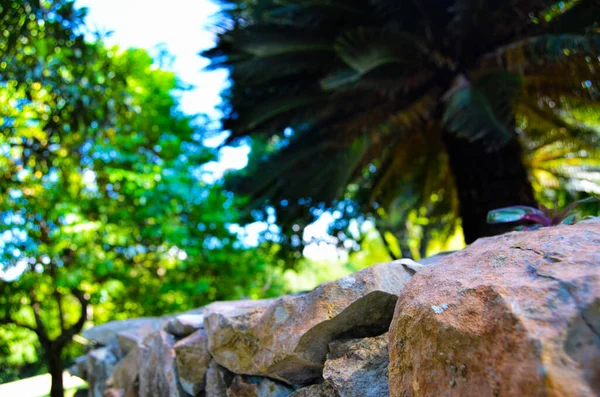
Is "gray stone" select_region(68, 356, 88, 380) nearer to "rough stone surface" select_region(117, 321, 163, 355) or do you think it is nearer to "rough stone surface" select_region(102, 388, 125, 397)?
"rough stone surface" select_region(117, 321, 163, 355)

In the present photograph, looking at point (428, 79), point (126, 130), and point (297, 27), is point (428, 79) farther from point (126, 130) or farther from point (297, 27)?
point (126, 130)

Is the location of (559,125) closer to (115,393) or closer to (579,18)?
(579,18)

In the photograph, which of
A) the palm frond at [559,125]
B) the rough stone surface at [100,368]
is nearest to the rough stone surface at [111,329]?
the rough stone surface at [100,368]

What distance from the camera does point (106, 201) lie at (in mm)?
6574

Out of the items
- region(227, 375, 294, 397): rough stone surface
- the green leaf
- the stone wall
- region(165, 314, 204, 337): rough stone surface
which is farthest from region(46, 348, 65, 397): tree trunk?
the green leaf

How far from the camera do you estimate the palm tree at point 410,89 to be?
3965 mm

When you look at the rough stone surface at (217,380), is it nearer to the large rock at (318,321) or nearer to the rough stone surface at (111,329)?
the large rock at (318,321)

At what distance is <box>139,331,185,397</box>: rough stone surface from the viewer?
2479mm

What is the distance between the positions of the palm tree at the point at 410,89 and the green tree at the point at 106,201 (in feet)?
3.28

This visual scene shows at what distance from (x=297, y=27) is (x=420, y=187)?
3129 millimetres

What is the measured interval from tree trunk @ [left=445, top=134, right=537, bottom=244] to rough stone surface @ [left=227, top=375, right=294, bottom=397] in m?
2.94

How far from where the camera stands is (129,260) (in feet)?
22.0

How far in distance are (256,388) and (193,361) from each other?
1.82ft

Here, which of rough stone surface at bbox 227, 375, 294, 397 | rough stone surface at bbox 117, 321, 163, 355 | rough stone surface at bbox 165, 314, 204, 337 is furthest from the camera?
rough stone surface at bbox 117, 321, 163, 355
